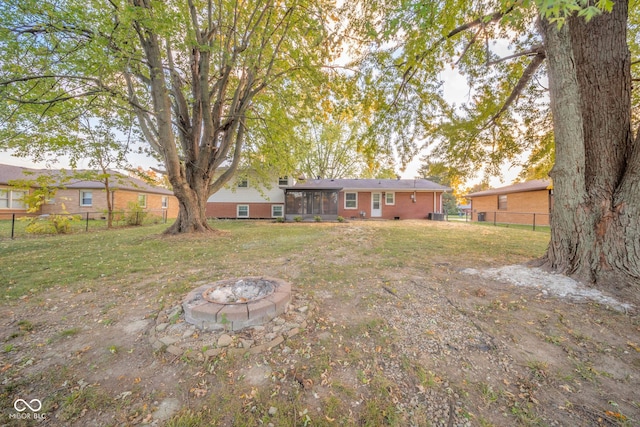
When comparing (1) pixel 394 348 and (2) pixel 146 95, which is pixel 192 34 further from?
(1) pixel 394 348

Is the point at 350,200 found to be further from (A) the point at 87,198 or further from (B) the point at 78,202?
(B) the point at 78,202

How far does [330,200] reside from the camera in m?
16.8

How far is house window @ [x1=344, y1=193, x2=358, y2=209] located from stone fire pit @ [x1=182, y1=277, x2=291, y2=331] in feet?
54.0

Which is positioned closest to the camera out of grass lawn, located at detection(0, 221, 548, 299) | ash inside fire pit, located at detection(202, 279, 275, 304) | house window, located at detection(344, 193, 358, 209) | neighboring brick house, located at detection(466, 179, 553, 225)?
ash inside fire pit, located at detection(202, 279, 275, 304)

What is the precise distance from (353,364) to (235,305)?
4.62 ft

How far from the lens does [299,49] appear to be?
274 inches

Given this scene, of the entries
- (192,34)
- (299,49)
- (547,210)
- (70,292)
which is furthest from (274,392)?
(547,210)

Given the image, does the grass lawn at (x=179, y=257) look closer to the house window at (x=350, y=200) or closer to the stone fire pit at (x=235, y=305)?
the stone fire pit at (x=235, y=305)

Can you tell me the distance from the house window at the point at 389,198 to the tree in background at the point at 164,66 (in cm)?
1272

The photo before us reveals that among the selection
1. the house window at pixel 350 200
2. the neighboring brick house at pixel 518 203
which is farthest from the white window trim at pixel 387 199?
the neighboring brick house at pixel 518 203

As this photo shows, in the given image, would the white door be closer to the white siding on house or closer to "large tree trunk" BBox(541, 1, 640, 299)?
the white siding on house

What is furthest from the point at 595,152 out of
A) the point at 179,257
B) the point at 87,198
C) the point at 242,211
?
the point at 87,198

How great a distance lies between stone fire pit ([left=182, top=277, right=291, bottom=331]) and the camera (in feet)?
8.02

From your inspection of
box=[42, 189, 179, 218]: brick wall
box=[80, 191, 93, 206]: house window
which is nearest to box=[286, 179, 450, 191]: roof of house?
box=[42, 189, 179, 218]: brick wall
